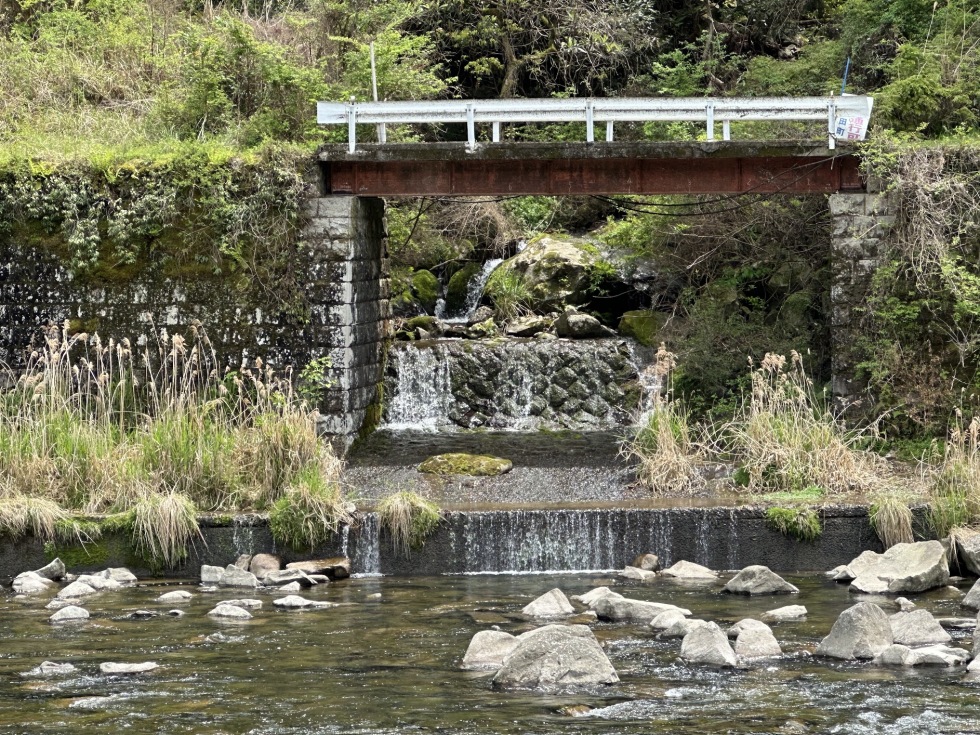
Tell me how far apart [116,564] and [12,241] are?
5.26m

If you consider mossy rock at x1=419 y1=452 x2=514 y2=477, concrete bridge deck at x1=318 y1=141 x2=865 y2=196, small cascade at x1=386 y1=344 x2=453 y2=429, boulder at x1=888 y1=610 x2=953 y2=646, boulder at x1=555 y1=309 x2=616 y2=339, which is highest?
concrete bridge deck at x1=318 y1=141 x2=865 y2=196

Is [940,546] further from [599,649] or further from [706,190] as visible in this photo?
[706,190]

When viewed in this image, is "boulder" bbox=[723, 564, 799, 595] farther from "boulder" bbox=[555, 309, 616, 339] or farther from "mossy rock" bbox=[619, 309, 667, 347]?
"boulder" bbox=[555, 309, 616, 339]

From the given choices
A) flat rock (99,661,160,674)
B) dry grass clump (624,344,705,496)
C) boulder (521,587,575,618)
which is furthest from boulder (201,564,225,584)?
dry grass clump (624,344,705,496)

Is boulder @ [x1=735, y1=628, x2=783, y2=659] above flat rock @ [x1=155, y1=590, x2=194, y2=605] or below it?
above

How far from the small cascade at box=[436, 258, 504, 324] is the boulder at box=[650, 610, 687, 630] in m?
10.5

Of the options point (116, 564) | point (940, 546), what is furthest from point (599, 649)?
point (116, 564)

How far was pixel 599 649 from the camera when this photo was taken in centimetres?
876

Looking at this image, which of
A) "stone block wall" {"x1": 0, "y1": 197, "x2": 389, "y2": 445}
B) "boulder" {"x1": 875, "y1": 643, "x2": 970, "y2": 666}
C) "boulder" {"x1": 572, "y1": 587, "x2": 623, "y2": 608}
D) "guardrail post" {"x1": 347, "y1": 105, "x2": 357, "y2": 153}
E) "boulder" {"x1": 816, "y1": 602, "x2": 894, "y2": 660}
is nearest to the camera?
"boulder" {"x1": 875, "y1": 643, "x2": 970, "y2": 666}

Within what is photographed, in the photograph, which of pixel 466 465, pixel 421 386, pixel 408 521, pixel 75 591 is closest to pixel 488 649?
pixel 408 521

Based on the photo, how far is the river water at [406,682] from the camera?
7.73 m

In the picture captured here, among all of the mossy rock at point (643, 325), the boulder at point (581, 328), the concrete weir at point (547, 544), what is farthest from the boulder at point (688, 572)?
the boulder at point (581, 328)

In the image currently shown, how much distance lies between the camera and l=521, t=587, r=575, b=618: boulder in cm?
1066

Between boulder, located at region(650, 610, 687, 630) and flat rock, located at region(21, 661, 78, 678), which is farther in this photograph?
boulder, located at region(650, 610, 687, 630)
